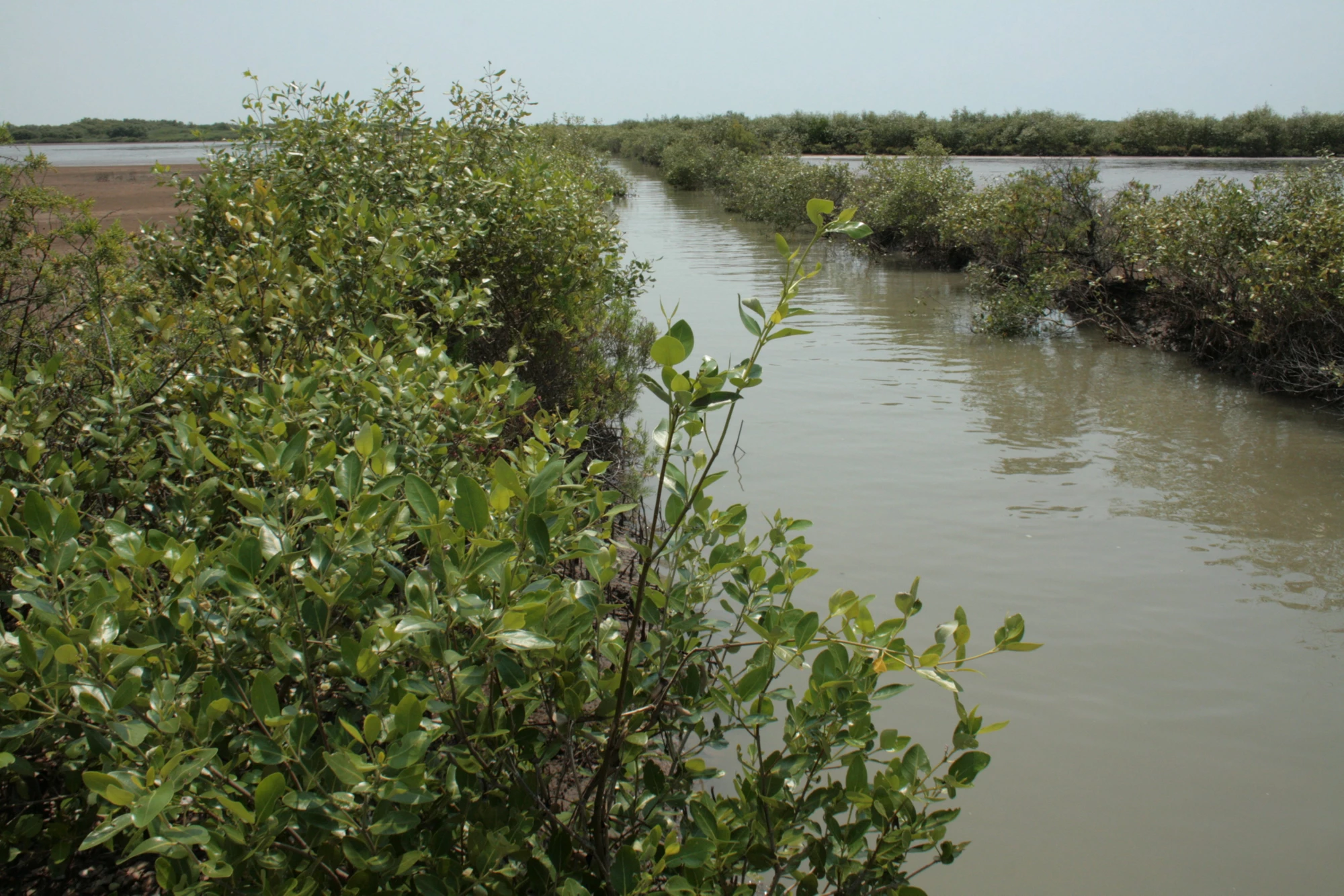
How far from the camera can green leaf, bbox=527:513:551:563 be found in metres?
1.41

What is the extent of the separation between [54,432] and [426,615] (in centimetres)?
220

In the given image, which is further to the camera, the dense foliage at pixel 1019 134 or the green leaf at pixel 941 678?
the dense foliage at pixel 1019 134

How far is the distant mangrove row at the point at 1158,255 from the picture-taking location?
339 inches

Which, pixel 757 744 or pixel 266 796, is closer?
pixel 266 796

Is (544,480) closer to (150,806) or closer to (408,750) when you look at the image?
(408,750)

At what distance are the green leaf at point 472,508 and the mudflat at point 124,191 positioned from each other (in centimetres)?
1686

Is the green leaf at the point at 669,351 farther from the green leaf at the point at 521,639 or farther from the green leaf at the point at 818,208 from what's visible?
the green leaf at the point at 521,639

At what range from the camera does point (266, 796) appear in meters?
1.30

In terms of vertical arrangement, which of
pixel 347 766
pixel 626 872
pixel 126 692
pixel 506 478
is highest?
pixel 506 478

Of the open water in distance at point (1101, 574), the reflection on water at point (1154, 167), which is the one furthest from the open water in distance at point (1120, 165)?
the open water in distance at point (1101, 574)

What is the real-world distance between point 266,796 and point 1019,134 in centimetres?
6141

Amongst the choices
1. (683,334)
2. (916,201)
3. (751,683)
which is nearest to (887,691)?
(751,683)

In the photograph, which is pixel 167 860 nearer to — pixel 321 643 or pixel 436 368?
pixel 321 643

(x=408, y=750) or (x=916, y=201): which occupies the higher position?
(x=916, y=201)
